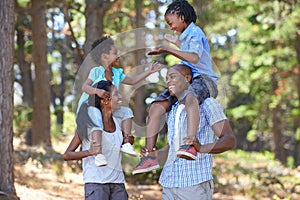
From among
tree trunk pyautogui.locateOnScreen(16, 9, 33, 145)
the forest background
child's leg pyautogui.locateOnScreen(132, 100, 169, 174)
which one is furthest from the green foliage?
tree trunk pyautogui.locateOnScreen(16, 9, 33, 145)

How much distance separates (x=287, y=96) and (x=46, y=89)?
1427cm

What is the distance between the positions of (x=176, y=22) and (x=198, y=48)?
300 millimetres

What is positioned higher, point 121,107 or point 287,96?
point 287,96

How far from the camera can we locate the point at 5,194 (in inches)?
267

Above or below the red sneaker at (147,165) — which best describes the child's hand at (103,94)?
above

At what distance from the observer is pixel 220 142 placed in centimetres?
324

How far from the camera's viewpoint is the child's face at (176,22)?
12.4 ft

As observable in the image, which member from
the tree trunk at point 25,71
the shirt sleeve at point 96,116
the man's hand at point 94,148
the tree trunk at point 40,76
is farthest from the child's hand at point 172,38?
the tree trunk at point 25,71

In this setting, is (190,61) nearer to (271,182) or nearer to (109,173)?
(109,173)

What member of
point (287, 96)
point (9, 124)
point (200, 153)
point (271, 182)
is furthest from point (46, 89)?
point (287, 96)

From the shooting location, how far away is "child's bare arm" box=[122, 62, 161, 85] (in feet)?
13.8

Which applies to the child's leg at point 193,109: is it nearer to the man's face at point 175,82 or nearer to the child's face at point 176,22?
the man's face at point 175,82

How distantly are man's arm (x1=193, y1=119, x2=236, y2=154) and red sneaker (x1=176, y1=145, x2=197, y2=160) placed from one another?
29 mm

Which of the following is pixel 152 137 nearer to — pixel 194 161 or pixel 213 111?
pixel 194 161
